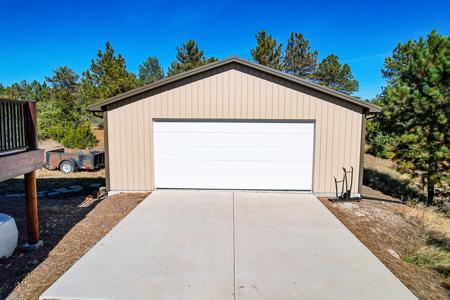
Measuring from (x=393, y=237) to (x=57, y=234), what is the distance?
6.23 meters

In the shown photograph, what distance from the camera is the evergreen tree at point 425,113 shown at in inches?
307

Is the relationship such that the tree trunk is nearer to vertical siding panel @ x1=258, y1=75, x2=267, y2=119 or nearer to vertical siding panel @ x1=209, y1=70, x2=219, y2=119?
vertical siding panel @ x1=258, y1=75, x2=267, y2=119

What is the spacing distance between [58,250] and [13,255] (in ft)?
1.95

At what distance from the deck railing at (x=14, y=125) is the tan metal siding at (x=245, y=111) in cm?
328

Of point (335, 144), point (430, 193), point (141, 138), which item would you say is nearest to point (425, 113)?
point (430, 193)

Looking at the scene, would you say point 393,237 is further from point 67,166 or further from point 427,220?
point 67,166

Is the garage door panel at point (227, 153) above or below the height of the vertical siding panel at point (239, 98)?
below

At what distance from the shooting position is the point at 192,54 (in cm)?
2152

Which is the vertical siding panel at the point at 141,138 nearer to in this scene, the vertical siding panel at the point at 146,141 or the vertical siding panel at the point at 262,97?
the vertical siding panel at the point at 146,141

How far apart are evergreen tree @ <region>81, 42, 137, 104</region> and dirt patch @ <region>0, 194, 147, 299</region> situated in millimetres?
10444

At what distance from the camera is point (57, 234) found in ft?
15.8

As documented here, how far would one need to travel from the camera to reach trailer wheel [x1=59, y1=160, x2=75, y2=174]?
11.5 m

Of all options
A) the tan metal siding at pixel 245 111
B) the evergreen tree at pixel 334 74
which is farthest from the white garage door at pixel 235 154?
the evergreen tree at pixel 334 74

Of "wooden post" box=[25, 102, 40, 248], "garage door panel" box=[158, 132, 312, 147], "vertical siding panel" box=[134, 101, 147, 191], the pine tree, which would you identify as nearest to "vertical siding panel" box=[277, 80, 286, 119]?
"garage door panel" box=[158, 132, 312, 147]
